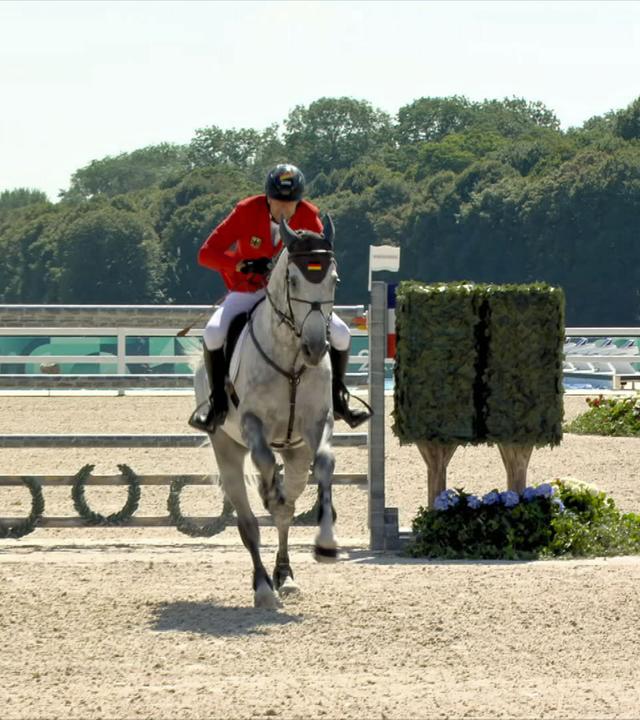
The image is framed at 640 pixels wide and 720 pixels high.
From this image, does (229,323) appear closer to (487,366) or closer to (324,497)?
(324,497)

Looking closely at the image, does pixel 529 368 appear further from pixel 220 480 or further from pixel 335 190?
pixel 335 190

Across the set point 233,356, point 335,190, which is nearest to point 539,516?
point 233,356

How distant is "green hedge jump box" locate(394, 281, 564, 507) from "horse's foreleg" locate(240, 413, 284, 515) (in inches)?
83.0

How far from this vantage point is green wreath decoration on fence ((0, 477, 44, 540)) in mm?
10664

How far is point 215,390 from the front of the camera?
344 inches

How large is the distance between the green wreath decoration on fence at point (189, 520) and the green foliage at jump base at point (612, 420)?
853 centimetres

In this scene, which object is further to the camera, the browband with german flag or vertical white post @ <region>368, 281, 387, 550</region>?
vertical white post @ <region>368, 281, 387, 550</region>

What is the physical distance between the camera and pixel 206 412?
8992 millimetres

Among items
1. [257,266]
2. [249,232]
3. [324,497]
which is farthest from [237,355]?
[324,497]

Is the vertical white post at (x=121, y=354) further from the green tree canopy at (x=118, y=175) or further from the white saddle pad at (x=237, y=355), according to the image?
the green tree canopy at (x=118, y=175)

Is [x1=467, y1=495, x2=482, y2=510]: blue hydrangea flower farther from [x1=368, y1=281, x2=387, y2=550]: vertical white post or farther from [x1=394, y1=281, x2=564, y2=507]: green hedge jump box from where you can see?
[x1=368, y1=281, x2=387, y2=550]: vertical white post

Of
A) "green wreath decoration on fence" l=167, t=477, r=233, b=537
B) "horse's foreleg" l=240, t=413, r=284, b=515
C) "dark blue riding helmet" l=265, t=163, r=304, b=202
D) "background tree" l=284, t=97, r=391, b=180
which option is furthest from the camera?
"background tree" l=284, t=97, r=391, b=180

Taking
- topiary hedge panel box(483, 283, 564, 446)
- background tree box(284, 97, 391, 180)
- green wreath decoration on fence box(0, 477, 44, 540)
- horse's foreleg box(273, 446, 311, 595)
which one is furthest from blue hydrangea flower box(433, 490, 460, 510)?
background tree box(284, 97, 391, 180)

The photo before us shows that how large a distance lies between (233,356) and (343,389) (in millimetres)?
651
